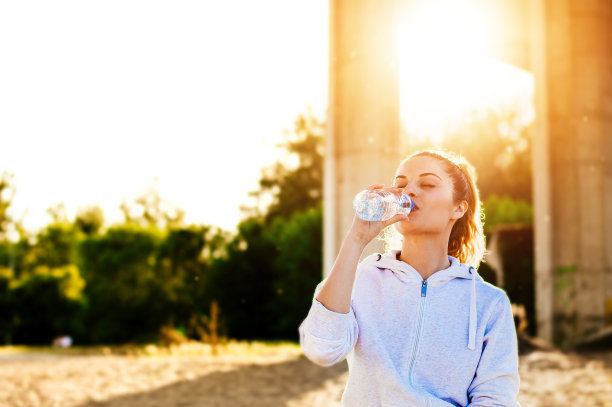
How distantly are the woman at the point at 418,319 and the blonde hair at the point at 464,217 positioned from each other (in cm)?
1

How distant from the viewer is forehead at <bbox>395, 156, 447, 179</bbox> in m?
1.92

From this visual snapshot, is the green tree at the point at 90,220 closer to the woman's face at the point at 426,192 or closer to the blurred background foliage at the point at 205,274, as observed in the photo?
the blurred background foliage at the point at 205,274

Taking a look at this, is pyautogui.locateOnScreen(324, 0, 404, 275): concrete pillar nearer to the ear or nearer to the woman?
the ear

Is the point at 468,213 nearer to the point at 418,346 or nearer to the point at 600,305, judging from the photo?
the point at 418,346

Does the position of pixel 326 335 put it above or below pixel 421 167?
below

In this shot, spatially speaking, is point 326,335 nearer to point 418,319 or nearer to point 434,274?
point 418,319

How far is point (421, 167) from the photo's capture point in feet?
6.32

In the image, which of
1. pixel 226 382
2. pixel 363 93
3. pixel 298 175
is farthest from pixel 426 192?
pixel 298 175

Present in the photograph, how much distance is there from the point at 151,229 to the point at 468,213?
2290 cm

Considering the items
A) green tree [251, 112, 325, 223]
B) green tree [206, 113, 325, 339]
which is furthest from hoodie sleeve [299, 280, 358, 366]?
green tree [251, 112, 325, 223]

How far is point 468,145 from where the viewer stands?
28.0m

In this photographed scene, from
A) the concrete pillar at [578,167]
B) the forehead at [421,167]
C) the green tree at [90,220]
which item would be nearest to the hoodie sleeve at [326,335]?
the forehead at [421,167]

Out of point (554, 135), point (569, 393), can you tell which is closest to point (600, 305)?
point (554, 135)

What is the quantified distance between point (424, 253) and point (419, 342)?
263 millimetres
